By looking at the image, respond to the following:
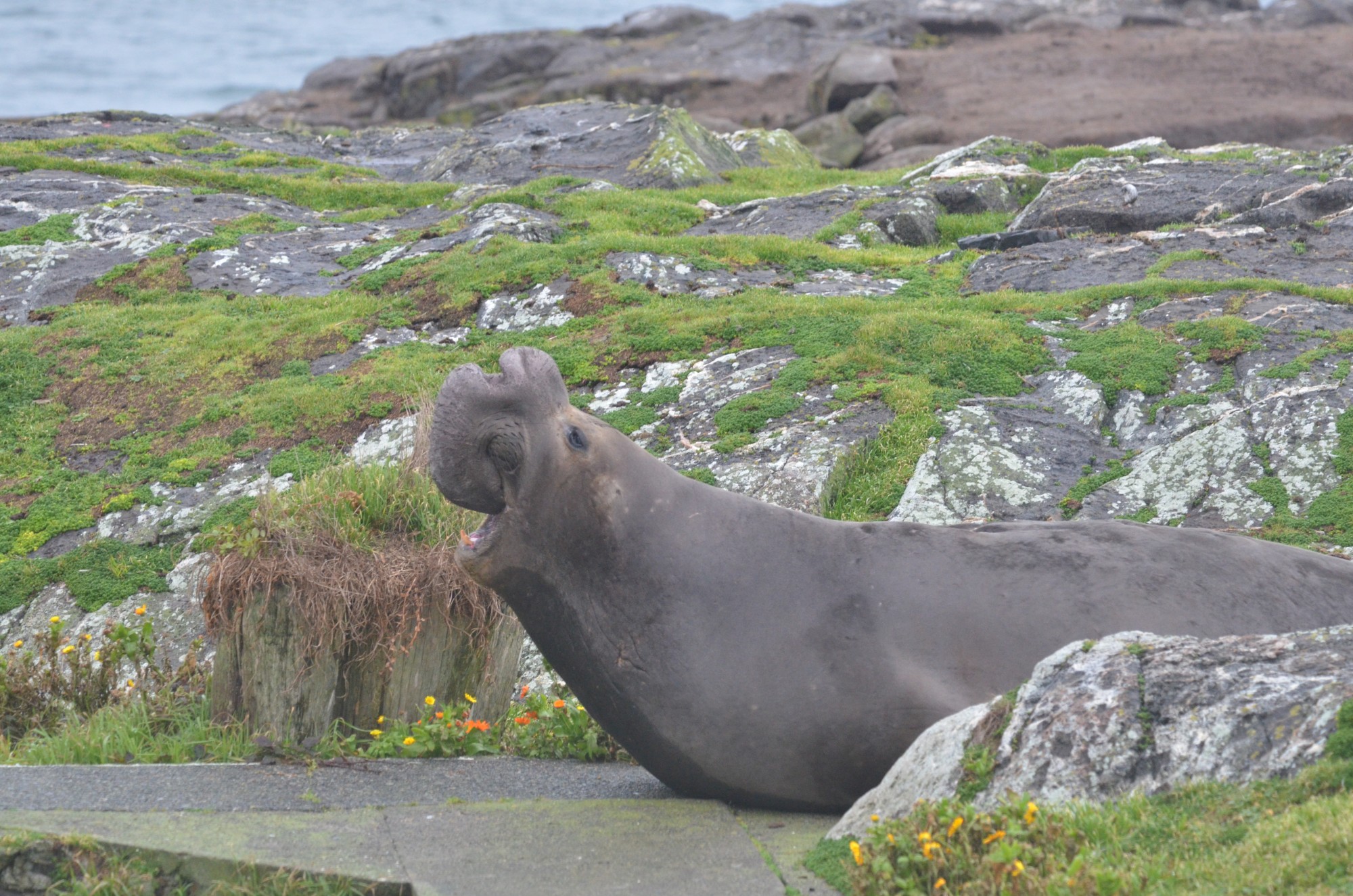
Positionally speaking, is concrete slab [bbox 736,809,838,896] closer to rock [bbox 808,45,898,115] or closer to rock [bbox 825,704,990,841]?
rock [bbox 825,704,990,841]

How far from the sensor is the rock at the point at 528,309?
13.1m

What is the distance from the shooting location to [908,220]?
16750mm

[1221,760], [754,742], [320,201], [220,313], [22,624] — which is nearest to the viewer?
[1221,760]

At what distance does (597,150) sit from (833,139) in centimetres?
1918

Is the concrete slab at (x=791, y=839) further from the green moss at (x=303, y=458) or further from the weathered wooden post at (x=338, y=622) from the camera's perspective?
the green moss at (x=303, y=458)

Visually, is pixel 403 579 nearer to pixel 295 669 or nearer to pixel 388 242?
pixel 295 669

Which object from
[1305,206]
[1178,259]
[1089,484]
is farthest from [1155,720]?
[1305,206]

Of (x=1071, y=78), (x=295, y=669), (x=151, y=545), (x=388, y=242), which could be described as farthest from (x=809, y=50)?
(x=295, y=669)

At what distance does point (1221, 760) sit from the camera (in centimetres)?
378

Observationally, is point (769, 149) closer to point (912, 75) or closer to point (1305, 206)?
point (1305, 206)

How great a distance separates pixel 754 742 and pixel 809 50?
51.6 metres

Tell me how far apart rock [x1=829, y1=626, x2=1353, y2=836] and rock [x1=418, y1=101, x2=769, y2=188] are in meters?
16.5

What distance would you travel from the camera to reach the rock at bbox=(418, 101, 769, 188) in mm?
20719

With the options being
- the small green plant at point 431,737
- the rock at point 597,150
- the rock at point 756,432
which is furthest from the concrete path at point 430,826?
the rock at point 597,150
